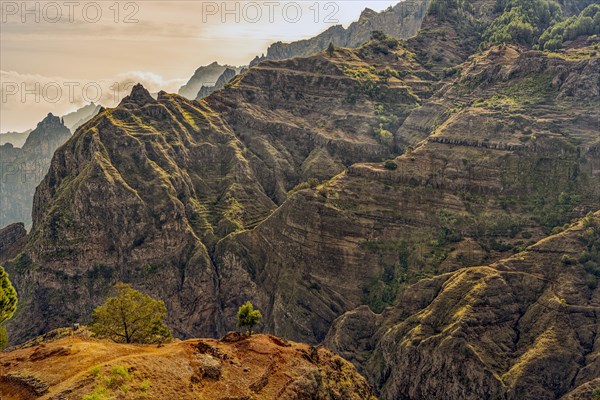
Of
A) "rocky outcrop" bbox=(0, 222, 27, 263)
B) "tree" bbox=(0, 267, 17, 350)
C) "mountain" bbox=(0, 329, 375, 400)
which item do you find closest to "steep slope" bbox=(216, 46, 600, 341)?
"mountain" bbox=(0, 329, 375, 400)

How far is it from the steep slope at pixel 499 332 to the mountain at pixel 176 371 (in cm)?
4102

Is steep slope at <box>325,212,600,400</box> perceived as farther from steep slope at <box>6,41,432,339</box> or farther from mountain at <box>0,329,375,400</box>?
steep slope at <box>6,41,432,339</box>

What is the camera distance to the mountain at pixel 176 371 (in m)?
45.1

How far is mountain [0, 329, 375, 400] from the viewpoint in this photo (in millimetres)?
45125

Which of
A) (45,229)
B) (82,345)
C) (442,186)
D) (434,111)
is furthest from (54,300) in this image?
(434,111)

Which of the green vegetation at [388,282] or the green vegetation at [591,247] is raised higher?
the green vegetation at [591,247]

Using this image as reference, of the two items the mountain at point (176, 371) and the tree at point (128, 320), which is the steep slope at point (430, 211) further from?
the mountain at point (176, 371)

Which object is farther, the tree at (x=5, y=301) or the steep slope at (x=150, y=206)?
the steep slope at (x=150, y=206)

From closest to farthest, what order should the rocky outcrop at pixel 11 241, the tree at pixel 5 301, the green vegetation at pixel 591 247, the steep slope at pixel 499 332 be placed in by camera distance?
the tree at pixel 5 301 < the steep slope at pixel 499 332 < the green vegetation at pixel 591 247 < the rocky outcrop at pixel 11 241

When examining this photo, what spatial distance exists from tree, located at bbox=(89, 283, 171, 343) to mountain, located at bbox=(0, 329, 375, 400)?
11.6 metres

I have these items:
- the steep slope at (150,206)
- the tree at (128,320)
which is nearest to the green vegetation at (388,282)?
the steep slope at (150,206)

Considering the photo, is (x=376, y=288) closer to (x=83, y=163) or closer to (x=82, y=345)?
(x=82, y=345)

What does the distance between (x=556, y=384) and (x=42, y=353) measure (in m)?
85.3

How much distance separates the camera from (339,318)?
127 metres
